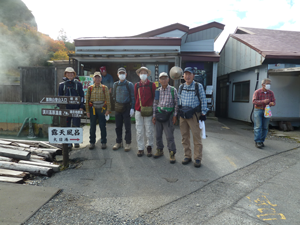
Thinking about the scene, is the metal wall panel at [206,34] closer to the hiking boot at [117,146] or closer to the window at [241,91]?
the window at [241,91]

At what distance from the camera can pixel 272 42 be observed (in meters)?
10.2

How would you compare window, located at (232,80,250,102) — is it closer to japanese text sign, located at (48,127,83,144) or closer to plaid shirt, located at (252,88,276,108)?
plaid shirt, located at (252,88,276,108)

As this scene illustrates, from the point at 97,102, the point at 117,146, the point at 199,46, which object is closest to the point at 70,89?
the point at 97,102

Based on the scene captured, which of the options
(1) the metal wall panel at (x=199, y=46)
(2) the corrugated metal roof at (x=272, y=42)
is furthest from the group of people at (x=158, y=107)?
(1) the metal wall panel at (x=199, y=46)

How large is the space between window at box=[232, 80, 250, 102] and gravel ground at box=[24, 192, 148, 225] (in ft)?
A: 33.3

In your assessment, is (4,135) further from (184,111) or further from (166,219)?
(166,219)

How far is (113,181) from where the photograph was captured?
367 centimetres

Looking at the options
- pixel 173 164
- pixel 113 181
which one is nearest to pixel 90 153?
pixel 113 181

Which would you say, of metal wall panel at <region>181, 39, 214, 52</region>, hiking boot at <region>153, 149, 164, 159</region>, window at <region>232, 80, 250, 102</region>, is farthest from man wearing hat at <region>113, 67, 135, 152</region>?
window at <region>232, 80, 250, 102</region>

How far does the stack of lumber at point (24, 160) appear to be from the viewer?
12.1 feet

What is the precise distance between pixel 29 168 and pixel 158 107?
9.45 feet

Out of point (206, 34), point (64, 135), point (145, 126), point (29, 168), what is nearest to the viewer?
point (29, 168)

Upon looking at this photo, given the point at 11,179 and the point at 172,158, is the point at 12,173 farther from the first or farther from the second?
the point at 172,158

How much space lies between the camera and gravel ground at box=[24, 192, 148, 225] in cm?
251
